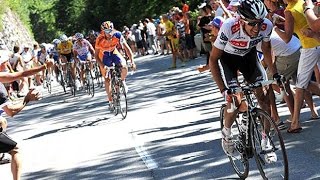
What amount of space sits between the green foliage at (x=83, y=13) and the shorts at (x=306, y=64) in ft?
89.1

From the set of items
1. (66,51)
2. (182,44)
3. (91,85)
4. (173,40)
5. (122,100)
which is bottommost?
(91,85)

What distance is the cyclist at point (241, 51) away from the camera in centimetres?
590

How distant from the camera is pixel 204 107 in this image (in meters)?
12.5

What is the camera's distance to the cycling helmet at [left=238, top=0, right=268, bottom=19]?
5793 mm

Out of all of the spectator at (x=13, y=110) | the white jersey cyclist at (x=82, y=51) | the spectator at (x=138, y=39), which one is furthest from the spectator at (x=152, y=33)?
the spectator at (x=13, y=110)

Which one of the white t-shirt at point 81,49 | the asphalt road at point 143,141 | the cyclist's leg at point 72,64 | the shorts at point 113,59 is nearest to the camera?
the asphalt road at point 143,141

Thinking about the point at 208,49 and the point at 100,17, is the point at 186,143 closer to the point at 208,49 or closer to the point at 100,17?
the point at 208,49

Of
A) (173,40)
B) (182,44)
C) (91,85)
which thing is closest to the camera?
(91,85)

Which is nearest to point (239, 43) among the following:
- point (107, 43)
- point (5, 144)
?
point (5, 144)

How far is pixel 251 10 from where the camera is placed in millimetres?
5793

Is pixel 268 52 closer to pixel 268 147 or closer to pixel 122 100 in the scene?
pixel 268 147

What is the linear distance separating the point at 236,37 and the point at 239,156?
1336 mm

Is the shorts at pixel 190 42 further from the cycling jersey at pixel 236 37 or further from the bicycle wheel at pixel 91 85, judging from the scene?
the cycling jersey at pixel 236 37

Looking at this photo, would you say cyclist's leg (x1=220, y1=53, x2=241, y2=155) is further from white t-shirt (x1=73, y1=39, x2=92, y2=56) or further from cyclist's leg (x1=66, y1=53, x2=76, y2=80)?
cyclist's leg (x1=66, y1=53, x2=76, y2=80)
